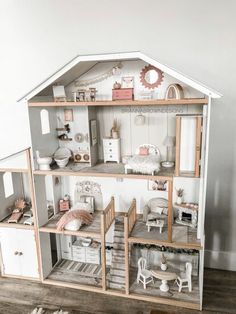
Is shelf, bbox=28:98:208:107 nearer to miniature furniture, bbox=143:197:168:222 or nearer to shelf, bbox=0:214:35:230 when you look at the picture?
miniature furniture, bbox=143:197:168:222

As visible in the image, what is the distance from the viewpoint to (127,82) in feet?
8.75

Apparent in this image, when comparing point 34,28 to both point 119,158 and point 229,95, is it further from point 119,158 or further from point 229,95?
point 229,95

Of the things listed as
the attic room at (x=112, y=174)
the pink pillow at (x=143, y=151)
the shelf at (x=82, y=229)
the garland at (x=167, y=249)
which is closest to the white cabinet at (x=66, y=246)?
the attic room at (x=112, y=174)

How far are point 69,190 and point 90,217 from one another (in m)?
0.46

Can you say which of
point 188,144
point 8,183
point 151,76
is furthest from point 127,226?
point 8,183

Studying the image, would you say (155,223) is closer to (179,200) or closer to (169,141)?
Answer: (179,200)

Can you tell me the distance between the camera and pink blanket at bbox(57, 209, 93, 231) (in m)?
2.69

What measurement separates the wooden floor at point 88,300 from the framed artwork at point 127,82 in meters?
1.95

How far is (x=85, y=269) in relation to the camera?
303 centimetres

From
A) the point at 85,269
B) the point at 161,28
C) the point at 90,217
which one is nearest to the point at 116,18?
the point at 161,28

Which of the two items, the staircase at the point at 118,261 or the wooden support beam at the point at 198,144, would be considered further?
the staircase at the point at 118,261

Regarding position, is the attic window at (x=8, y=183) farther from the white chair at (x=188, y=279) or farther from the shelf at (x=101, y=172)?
the white chair at (x=188, y=279)

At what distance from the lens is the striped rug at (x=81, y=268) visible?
9.71ft

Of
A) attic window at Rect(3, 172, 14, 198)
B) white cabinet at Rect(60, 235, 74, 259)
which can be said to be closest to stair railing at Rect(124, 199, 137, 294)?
white cabinet at Rect(60, 235, 74, 259)
